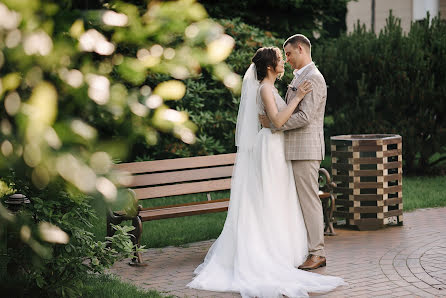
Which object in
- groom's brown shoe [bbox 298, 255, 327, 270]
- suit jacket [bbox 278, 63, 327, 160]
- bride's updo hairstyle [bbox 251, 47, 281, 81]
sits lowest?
groom's brown shoe [bbox 298, 255, 327, 270]

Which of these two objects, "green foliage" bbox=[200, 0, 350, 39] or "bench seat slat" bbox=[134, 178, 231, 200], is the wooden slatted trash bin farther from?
"green foliage" bbox=[200, 0, 350, 39]

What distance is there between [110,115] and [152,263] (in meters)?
5.74

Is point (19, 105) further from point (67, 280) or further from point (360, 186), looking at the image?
point (360, 186)

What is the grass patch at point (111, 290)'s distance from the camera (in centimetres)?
547

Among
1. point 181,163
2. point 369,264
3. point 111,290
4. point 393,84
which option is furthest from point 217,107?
point 111,290

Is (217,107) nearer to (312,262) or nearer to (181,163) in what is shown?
(181,163)

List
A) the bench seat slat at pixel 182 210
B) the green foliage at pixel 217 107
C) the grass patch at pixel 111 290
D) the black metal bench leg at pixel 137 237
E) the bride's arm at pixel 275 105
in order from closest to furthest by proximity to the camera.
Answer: the grass patch at pixel 111 290 < the bride's arm at pixel 275 105 < the black metal bench leg at pixel 137 237 < the bench seat slat at pixel 182 210 < the green foliage at pixel 217 107

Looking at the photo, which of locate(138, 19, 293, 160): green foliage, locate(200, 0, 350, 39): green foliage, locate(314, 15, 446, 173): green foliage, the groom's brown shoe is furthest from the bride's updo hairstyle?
locate(200, 0, 350, 39): green foliage

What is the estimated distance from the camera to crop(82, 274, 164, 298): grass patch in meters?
5.47

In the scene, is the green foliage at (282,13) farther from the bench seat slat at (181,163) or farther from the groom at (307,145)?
the groom at (307,145)

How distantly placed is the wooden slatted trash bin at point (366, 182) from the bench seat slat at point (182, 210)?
181 cm

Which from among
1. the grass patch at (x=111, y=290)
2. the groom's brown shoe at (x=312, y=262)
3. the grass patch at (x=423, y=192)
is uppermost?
the grass patch at (x=423, y=192)

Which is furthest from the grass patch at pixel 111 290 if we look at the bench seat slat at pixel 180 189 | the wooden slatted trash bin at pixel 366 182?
the wooden slatted trash bin at pixel 366 182

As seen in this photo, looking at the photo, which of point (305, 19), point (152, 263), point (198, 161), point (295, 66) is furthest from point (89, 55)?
point (305, 19)
